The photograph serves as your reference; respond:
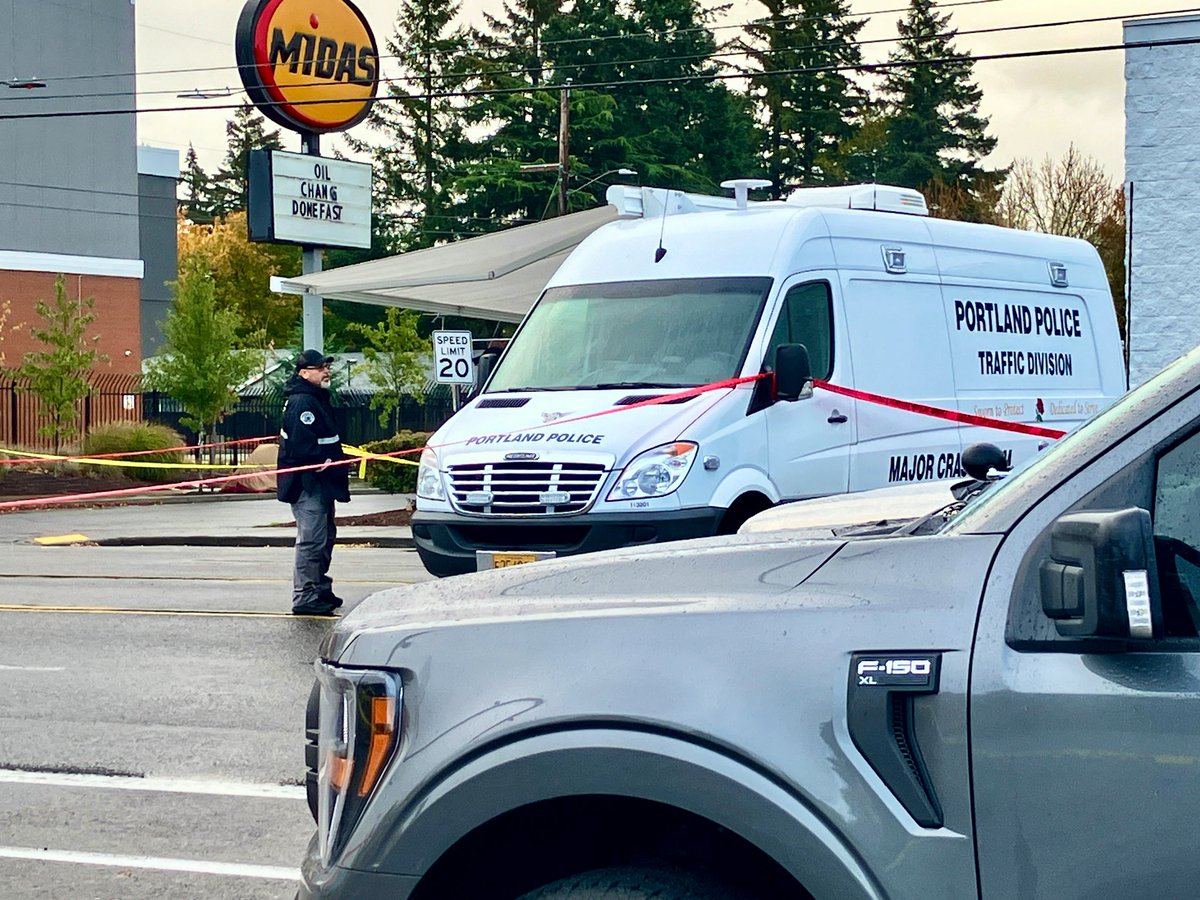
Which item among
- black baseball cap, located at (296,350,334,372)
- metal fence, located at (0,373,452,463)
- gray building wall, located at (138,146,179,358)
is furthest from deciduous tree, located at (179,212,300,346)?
black baseball cap, located at (296,350,334,372)

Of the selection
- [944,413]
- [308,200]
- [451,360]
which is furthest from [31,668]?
[308,200]

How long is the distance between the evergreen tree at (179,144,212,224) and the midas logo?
67.4 meters

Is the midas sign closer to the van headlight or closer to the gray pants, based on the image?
the gray pants

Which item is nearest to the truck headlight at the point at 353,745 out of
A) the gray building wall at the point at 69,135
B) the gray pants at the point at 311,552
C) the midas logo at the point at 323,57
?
the gray pants at the point at 311,552

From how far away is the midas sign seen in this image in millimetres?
27375

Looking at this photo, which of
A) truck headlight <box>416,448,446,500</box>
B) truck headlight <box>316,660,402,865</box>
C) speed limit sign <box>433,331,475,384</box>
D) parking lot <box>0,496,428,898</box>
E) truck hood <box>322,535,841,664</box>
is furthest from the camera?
A: speed limit sign <box>433,331,475,384</box>

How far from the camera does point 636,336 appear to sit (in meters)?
10.9

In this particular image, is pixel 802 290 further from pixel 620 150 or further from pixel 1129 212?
pixel 620 150

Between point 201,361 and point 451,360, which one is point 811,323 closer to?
point 451,360

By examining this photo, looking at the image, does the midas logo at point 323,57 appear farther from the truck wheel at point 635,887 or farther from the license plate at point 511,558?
the truck wheel at point 635,887

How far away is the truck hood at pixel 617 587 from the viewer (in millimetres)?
2869

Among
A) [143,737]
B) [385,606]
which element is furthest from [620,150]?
[385,606]

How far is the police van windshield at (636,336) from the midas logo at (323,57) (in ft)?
59.1

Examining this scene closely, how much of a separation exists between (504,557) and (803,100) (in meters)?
63.5
